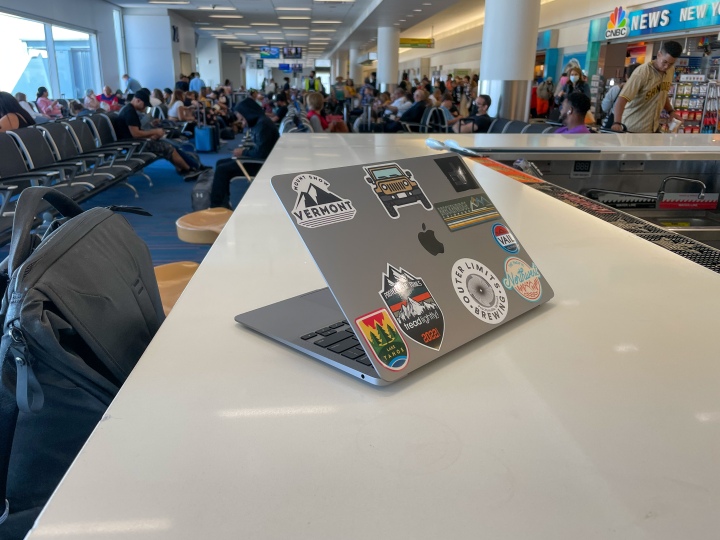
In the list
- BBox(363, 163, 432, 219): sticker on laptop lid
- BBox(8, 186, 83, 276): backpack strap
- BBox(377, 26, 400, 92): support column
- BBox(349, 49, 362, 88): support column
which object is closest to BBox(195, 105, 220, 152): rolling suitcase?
BBox(377, 26, 400, 92): support column

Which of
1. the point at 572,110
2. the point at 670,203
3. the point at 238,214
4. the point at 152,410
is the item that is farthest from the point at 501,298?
the point at 572,110

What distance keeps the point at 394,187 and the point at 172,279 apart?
1.35m

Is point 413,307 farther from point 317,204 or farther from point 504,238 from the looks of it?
point 504,238

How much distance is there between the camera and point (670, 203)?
295 cm

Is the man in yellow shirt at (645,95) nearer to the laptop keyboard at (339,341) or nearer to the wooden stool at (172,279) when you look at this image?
the wooden stool at (172,279)

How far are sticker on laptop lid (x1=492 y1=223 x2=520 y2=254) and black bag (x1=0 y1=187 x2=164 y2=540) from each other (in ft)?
2.11

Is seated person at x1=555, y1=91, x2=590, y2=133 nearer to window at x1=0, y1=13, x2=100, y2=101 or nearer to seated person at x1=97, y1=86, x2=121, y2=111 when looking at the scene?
seated person at x1=97, y1=86, x2=121, y2=111

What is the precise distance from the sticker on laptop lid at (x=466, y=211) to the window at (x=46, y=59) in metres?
11.7

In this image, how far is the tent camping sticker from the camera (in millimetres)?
775

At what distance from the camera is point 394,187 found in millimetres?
912

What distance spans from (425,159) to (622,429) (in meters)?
0.53

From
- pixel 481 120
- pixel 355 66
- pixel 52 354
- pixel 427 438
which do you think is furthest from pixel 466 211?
pixel 355 66

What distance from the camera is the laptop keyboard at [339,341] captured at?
2.56ft

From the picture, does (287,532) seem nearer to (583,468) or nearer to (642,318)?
(583,468)
